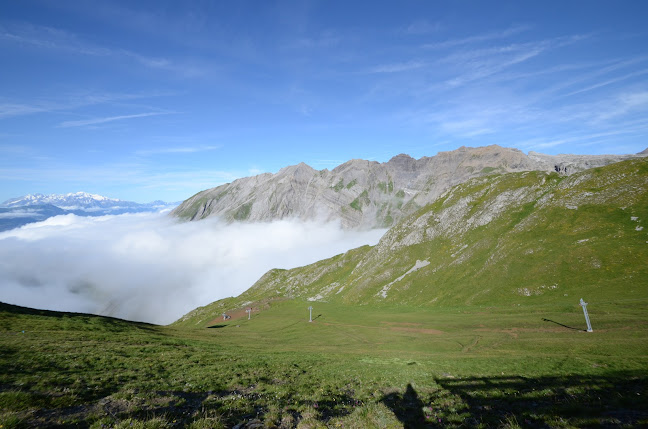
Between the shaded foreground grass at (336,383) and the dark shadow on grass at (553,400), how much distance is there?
82 mm

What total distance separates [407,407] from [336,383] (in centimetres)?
836

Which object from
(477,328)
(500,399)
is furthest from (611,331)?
(500,399)

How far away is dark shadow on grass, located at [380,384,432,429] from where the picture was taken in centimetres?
1594

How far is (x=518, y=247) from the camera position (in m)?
103

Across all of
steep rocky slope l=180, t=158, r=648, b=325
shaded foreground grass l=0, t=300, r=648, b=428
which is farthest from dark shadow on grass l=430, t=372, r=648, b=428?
steep rocky slope l=180, t=158, r=648, b=325

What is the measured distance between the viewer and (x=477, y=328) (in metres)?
58.8

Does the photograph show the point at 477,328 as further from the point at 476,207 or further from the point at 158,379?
the point at 476,207

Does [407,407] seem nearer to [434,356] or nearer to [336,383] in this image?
[336,383]

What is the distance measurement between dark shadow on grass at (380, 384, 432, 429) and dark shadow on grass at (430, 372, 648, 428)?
8.02 feet

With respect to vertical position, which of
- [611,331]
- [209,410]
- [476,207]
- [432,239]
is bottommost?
[611,331]

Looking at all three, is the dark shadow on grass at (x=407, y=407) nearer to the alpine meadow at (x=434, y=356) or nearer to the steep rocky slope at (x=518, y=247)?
the alpine meadow at (x=434, y=356)

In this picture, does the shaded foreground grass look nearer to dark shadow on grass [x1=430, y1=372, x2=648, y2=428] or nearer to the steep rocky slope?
dark shadow on grass [x1=430, y1=372, x2=648, y2=428]

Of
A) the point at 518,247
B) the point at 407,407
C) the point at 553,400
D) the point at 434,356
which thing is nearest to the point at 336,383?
the point at 407,407

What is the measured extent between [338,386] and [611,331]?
1817 inches
